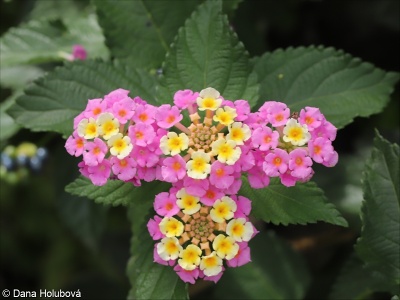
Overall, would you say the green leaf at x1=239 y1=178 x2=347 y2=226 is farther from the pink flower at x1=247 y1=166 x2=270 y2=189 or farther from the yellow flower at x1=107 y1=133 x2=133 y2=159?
the yellow flower at x1=107 y1=133 x2=133 y2=159

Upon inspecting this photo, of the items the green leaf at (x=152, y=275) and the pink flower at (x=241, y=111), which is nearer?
the pink flower at (x=241, y=111)

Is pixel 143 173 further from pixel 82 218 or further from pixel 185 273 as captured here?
pixel 82 218

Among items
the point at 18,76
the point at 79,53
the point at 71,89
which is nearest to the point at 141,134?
the point at 71,89

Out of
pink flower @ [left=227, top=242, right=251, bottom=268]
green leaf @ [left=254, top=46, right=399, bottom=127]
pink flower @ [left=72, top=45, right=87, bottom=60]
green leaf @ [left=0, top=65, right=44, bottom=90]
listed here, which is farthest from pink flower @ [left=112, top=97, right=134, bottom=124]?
green leaf @ [left=0, top=65, right=44, bottom=90]

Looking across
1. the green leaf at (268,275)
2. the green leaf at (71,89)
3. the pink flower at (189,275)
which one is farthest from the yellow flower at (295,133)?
the green leaf at (268,275)

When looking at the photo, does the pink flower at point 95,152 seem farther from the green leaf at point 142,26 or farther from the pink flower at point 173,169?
the green leaf at point 142,26

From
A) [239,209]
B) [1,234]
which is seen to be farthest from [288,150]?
[1,234]

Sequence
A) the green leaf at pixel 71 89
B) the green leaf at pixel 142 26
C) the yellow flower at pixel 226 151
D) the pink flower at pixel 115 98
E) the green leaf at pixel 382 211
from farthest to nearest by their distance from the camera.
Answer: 1. the green leaf at pixel 142 26
2. the green leaf at pixel 71 89
3. the green leaf at pixel 382 211
4. the pink flower at pixel 115 98
5. the yellow flower at pixel 226 151
